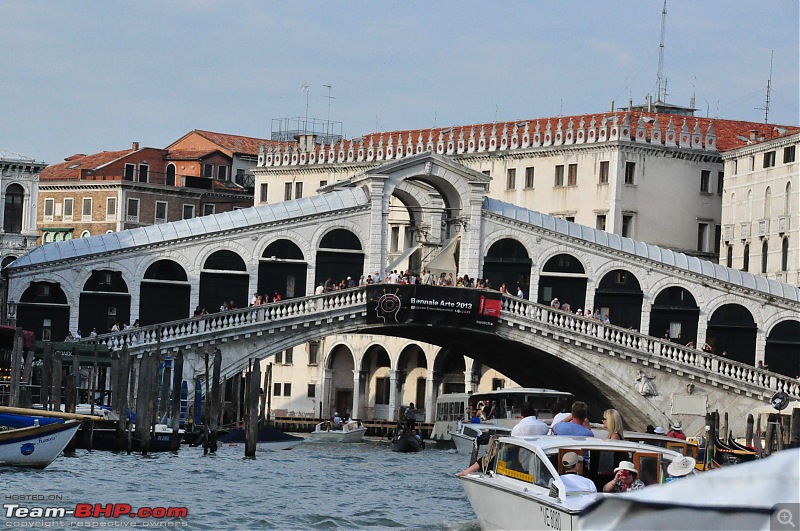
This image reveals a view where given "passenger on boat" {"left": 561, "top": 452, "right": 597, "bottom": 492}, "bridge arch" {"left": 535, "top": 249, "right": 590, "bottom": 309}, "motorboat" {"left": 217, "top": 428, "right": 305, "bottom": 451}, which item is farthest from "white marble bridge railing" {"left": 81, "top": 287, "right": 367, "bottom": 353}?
"passenger on boat" {"left": 561, "top": 452, "right": 597, "bottom": 492}

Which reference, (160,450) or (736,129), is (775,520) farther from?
(736,129)

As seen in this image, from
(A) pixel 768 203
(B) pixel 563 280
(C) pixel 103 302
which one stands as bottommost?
(C) pixel 103 302

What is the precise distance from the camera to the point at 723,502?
605cm

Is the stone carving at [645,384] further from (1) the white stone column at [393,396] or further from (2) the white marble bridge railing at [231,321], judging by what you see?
(1) the white stone column at [393,396]

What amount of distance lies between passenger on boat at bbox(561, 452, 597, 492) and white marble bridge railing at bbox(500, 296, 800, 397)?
2678cm

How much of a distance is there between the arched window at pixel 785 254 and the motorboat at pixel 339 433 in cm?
1386

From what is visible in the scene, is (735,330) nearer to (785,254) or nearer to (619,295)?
(619,295)

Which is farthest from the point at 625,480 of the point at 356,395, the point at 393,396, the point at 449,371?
the point at 356,395

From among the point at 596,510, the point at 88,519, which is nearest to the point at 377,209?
the point at 88,519

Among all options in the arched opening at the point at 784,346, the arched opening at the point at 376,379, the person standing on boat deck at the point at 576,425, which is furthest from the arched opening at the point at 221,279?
the person standing on boat deck at the point at 576,425

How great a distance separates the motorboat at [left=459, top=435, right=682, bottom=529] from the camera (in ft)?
45.6

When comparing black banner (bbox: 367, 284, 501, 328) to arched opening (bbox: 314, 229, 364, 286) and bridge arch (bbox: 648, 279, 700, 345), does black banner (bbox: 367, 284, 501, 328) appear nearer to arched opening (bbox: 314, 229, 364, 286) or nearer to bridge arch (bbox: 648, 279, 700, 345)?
arched opening (bbox: 314, 229, 364, 286)

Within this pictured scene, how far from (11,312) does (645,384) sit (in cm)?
1667

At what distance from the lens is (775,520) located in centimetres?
607
